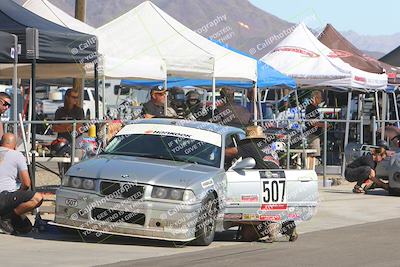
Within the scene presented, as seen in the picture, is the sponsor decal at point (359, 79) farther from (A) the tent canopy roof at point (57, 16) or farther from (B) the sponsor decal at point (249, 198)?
(B) the sponsor decal at point (249, 198)

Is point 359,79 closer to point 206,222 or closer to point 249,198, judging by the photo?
point 249,198

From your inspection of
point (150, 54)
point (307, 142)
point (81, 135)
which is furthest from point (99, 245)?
point (307, 142)

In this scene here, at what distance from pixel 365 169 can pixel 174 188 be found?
10260 millimetres

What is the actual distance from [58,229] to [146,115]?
17.9 ft

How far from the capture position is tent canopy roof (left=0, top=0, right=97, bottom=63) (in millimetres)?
15375

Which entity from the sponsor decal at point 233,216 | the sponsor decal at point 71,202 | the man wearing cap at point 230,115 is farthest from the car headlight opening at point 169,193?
the man wearing cap at point 230,115

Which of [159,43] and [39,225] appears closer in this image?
[39,225]

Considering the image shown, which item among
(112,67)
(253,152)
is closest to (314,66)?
(112,67)

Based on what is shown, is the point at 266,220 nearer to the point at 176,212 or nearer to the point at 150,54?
the point at 176,212

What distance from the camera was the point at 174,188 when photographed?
39.4 feet

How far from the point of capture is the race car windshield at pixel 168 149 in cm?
1315

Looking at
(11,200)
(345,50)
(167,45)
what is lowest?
(11,200)

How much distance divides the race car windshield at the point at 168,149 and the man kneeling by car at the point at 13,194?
1.13 meters

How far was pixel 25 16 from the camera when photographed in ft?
51.9
